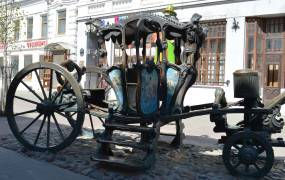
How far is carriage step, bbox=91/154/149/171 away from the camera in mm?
5320

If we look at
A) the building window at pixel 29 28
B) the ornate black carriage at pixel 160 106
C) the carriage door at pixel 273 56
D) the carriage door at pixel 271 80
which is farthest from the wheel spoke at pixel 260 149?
the building window at pixel 29 28

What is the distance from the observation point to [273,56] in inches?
610

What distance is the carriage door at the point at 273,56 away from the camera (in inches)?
603

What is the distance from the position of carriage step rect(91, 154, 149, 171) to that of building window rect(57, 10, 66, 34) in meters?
20.3

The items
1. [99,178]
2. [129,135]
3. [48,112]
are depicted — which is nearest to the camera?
[99,178]

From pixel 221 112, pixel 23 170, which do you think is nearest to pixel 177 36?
pixel 221 112

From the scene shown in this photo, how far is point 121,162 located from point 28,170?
4.02 feet

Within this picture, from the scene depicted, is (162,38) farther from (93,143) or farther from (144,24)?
(93,143)

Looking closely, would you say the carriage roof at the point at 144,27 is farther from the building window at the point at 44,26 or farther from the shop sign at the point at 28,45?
the building window at the point at 44,26

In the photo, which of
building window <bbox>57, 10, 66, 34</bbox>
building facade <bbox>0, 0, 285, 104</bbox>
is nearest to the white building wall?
building facade <bbox>0, 0, 285, 104</bbox>

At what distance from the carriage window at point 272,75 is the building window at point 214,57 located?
5.84 feet

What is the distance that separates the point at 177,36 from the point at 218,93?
3.94 feet

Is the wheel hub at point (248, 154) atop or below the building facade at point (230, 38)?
below

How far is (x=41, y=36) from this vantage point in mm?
26984
